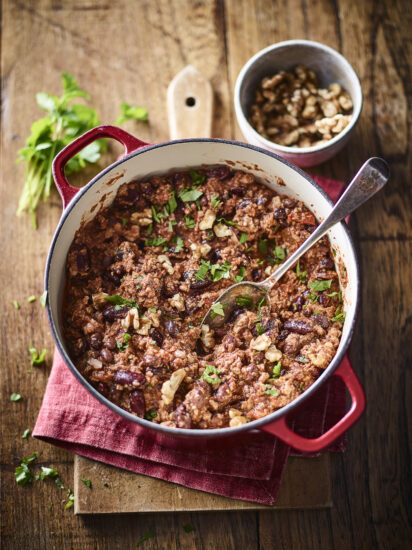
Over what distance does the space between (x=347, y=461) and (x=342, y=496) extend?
199 millimetres

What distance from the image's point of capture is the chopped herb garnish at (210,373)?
2646 mm

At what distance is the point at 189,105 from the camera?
343 cm

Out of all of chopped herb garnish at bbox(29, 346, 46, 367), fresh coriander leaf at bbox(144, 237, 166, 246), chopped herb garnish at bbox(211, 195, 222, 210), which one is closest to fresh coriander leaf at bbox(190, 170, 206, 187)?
chopped herb garnish at bbox(211, 195, 222, 210)

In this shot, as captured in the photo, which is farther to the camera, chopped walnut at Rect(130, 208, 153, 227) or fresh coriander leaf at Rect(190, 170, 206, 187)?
fresh coriander leaf at Rect(190, 170, 206, 187)

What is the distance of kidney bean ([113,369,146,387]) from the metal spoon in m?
0.45

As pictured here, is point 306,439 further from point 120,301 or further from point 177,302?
point 120,301

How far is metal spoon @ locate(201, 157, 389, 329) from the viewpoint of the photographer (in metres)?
2.60

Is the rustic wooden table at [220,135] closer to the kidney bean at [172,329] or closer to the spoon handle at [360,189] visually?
the spoon handle at [360,189]

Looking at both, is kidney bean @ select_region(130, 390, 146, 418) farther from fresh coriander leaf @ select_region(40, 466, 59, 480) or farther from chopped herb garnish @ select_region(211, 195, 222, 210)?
chopped herb garnish @ select_region(211, 195, 222, 210)

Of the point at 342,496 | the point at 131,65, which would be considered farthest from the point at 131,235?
the point at 342,496

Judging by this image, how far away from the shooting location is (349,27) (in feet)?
12.0

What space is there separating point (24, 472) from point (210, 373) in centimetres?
133

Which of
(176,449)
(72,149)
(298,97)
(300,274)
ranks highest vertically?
(298,97)

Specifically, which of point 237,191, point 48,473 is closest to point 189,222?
point 237,191
